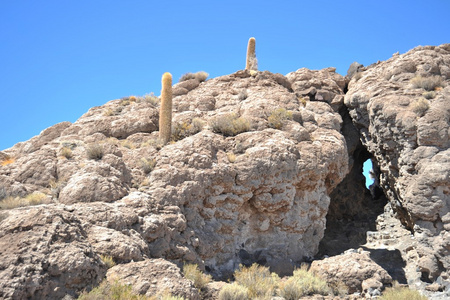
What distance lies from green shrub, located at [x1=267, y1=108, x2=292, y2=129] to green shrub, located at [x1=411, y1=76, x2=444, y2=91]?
5185 mm

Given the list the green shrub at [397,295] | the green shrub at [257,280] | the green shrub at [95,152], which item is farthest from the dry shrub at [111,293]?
the green shrub at [397,295]

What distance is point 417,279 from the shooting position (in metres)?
12.9

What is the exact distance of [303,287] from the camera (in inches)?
400

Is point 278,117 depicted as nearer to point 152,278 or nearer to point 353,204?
point 353,204

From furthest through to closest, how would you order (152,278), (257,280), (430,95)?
(430,95), (257,280), (152,278)

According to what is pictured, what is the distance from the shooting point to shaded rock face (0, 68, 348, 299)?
915 centimetres

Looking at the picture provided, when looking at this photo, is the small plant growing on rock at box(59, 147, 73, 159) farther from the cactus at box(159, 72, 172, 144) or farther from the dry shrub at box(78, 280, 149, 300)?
the dry shrub at box(78, 280, 149, 300)

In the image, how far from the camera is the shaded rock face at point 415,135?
12.7m

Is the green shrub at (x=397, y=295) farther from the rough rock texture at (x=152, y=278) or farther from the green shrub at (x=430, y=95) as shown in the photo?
the green shrub at (x=430, y=95)

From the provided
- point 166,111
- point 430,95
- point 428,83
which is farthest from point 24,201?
point 428,83

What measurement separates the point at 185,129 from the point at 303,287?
646 cm

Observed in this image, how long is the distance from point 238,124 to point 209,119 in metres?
1.52

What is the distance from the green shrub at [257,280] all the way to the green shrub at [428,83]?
9.45m

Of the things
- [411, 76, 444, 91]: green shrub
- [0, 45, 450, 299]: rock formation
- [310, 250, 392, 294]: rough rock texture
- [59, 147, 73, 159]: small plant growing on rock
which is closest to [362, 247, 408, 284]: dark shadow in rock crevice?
[0, 45, 450, 299]: rock formation
